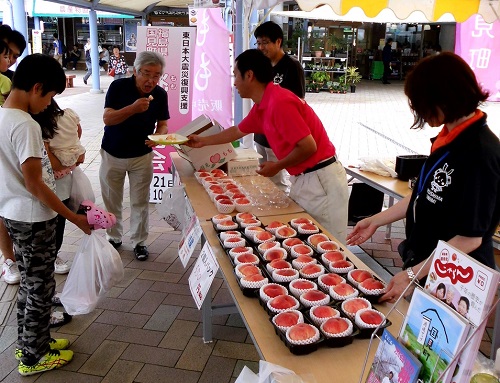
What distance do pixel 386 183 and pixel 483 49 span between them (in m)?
2.00

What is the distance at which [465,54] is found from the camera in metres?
4.73

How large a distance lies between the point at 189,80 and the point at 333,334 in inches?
167

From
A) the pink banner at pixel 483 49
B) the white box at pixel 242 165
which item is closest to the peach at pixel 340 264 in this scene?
the white box at pixel 242 165

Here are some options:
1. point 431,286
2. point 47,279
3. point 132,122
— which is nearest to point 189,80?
point 132,122

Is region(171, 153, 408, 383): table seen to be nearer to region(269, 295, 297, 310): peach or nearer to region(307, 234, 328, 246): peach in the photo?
region(269, 295, 297, 310): peach

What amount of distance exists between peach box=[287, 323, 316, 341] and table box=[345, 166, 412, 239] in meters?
2.14

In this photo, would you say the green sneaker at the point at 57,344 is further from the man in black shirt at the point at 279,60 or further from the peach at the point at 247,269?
the man in black shirt at the point at 279,60

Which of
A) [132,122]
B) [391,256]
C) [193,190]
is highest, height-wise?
[132,122]

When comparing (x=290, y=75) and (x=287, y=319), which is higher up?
(x=290, y=75)

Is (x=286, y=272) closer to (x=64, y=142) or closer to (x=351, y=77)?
(x=64, y=142)

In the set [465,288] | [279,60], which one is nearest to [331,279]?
[465,288]

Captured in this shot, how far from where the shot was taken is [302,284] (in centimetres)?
178

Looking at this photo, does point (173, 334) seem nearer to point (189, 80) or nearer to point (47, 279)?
point (47, 279)

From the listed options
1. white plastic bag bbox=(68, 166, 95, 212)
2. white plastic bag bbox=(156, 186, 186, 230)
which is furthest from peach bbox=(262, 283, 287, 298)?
white plastic bag bbox=(68, 166, 95, 212)
